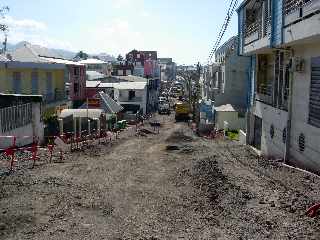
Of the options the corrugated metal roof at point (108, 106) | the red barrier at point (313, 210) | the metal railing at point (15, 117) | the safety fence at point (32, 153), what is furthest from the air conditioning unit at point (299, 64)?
the corrugated metal roof at point (108, 106)

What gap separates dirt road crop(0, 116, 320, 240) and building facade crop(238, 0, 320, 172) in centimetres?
140

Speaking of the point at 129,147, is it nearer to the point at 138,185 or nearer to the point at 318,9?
the point at 138,185

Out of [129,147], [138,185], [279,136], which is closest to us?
[138,185]

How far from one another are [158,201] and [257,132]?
15725mm

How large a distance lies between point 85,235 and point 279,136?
44.5 ft

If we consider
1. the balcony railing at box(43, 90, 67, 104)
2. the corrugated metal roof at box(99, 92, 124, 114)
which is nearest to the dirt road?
the balcony railing at box(43, 90, 67, 104)

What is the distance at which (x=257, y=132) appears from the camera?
93.6 ft

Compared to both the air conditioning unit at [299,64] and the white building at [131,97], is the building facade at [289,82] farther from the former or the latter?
the white building at [131,97]

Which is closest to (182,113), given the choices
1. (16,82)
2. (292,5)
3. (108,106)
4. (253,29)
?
(108,106)

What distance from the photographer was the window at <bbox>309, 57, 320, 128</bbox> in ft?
55.6

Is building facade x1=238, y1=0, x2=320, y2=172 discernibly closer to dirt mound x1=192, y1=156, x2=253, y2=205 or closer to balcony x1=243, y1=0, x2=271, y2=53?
balcony x1=243, y1=0, x2=271, y2=53

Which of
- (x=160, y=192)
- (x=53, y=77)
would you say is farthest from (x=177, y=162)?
(x=53, y=77)

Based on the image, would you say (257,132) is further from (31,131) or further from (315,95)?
(31,131)

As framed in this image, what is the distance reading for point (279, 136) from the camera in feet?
72.0
